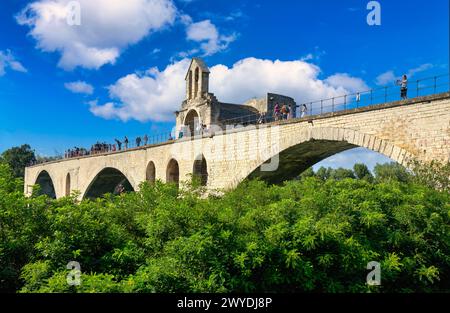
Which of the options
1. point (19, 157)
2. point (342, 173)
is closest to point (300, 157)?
point (342, 173)

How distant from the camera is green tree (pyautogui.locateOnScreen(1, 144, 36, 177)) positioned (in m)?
74.1

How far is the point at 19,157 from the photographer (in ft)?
250

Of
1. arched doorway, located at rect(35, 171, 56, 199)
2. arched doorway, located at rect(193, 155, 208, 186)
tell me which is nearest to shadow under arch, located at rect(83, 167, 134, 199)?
arched doorway, located at rect(193, 155, 208, 186)

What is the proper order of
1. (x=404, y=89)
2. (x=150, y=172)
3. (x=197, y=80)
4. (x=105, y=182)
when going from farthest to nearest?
(x=105, y=182)
(x=197, y=80)
(x=150, y=172)
(x=404, y=89)

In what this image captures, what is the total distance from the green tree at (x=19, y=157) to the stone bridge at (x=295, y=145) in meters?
47.8

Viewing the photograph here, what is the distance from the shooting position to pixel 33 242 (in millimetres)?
6586

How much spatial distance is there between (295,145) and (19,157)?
70.8 metres

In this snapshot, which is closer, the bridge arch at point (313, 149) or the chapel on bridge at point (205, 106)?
the bridge arch at point (313, 149)

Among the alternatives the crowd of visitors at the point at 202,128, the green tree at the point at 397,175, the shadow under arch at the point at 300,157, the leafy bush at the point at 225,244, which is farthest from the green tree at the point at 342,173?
the leafy bush at the point at 225,244

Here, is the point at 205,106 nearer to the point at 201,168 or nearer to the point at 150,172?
the point at 150,172

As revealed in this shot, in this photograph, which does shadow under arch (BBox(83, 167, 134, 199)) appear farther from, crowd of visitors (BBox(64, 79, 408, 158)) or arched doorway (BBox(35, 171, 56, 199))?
arched doorway (BBox(35, 171, 56, 199))

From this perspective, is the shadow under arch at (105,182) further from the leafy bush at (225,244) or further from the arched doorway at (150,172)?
the leafy bush at (225,244)

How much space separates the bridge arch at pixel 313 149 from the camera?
14.4m
